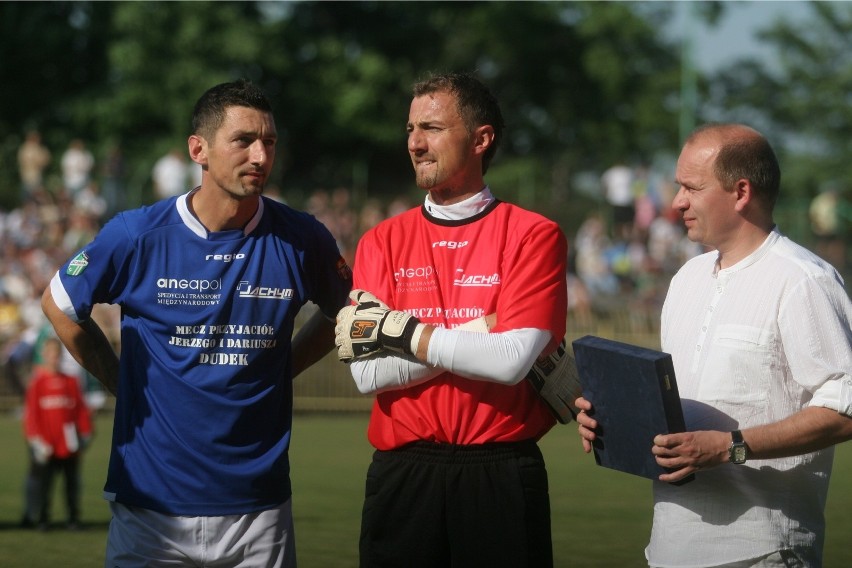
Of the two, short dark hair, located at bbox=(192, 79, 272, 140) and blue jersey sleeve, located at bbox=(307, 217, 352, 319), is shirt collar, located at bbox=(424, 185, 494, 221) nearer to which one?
blue jersey sleeve, located at bbox=(307, 217, 352, 319)

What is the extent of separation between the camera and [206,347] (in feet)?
16.5

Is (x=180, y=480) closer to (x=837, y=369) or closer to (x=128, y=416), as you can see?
(x=128, y=416)

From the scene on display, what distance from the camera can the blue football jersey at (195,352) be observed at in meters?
5.00

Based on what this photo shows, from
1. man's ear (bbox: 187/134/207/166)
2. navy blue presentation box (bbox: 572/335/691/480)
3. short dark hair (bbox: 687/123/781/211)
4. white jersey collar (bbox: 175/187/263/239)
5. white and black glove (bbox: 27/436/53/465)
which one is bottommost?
white and black glove (bbox: 27/436/53/465)

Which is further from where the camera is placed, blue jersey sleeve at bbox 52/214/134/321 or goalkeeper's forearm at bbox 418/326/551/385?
blue jersey sleeve at bbox 52/214/134/321

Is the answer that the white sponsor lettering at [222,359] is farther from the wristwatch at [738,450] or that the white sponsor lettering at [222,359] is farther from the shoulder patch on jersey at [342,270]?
the wristwatch at [738,450]

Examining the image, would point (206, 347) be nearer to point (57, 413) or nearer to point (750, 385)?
point (750, 385)

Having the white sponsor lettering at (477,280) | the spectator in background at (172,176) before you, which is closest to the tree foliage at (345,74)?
the spectator in background at (172,176)

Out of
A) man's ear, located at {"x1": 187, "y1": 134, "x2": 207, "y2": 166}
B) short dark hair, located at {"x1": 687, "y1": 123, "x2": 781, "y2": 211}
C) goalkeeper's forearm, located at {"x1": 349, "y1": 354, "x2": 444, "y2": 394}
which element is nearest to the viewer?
short dark hair, located at {"x1": 687, "y1": 123, "x2": 781, "y2": 211}

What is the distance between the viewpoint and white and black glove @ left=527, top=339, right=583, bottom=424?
481 cm

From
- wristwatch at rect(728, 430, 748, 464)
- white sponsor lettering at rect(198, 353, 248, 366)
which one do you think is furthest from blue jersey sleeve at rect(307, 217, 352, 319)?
wristwatch at rect(728, 430, 748, 464)

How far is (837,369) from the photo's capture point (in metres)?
4.34

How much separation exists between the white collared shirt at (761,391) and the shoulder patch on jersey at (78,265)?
2.25 metres

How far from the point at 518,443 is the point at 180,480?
1228 mm
